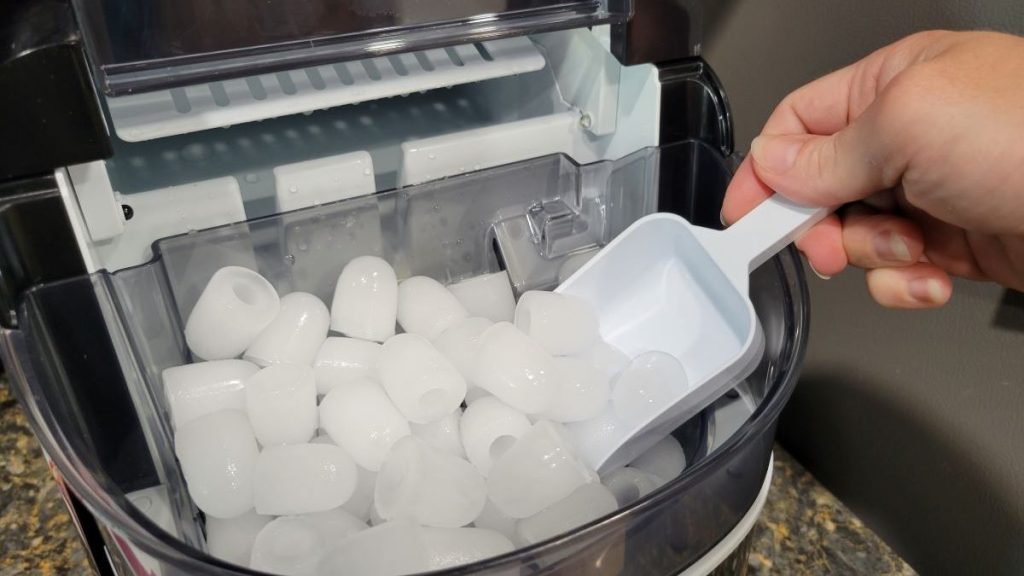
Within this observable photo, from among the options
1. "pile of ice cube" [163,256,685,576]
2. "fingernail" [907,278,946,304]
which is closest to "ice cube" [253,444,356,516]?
"pile of ice cube" [163,256,685,576]

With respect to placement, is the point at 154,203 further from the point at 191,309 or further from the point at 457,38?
the point at 457,38

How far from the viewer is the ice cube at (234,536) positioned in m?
0.54

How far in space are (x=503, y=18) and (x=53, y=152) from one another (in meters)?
0.30

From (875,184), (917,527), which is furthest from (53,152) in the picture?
(917,527)

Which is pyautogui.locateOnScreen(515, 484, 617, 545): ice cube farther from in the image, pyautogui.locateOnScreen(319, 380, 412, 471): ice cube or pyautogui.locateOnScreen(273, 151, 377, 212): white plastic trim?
pyautogui.locateOnScreen(273, 151, 377, 212): white plastic trim

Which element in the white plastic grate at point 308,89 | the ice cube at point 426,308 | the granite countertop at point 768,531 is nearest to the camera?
the white plastic grate at point 308,89

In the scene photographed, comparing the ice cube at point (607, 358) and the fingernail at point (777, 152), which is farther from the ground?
the fingernail at point (777, 152)

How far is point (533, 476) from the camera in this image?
541 mm

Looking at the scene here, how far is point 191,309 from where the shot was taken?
630mm

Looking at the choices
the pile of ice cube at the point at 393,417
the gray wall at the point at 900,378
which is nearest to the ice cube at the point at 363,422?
the pile of ice cube at the point at 393,417

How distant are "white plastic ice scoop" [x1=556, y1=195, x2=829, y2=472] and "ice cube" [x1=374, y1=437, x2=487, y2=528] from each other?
4.3 inches

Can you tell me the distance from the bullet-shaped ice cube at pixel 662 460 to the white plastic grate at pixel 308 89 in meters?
0.30

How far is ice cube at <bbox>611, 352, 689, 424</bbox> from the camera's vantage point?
60 cm

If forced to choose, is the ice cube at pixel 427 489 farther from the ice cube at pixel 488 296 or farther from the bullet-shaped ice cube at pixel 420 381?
the ice cube at pixel 488 296
